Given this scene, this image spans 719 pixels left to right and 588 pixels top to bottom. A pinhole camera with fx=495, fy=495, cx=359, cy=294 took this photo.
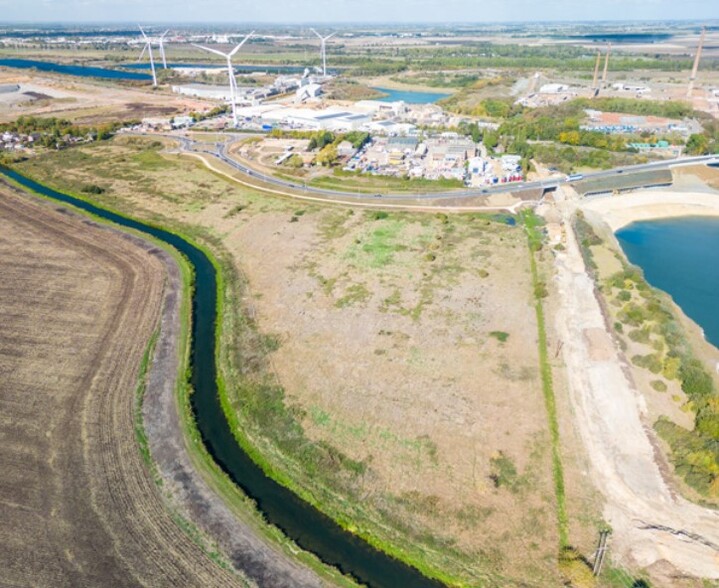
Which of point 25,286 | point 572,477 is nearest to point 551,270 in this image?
point 572,477

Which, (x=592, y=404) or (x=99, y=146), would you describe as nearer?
(x=592, y=404)

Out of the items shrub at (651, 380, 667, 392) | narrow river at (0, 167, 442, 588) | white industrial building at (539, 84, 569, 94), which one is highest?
white industrial building at (539, 84, 569, 94)

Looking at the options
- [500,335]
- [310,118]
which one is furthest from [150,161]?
[500,335]

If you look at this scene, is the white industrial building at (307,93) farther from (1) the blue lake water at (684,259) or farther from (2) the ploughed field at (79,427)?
(1) the blue lake water at (684,259)

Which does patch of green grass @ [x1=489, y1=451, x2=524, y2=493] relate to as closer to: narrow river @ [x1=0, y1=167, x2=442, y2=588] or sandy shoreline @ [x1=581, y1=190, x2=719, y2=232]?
narrow river @ [x1=0, y1=167, x2=442, y2=588]

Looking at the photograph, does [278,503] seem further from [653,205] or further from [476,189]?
[653,205]

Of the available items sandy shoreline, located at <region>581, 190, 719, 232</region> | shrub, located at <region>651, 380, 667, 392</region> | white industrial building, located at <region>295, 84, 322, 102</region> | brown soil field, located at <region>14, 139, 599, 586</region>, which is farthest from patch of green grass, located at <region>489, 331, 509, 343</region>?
white industrial building, located at <region>295, 84, 322, 102</region>

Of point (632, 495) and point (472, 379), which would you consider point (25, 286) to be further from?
point (632, 495)
